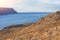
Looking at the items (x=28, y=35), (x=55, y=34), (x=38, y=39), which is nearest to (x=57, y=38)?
(x=55, y=34)

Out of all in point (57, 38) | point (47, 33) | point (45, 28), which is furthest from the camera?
point (45, 28)

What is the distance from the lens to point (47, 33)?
67.1 feet

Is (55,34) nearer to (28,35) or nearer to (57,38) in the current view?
(57,38)

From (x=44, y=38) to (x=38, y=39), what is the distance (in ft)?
2.02

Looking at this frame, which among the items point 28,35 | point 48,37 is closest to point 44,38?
point 48,37

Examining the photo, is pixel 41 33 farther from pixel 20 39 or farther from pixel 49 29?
pixel 20 39

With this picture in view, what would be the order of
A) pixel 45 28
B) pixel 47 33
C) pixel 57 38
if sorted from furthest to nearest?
pixel 45 28 → pixel 47 33 → pixel 57 38

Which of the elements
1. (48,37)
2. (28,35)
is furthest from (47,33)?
(28,35)

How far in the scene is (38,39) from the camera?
787 inches

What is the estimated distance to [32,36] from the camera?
20703 mm

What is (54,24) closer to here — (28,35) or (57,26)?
(57,26)

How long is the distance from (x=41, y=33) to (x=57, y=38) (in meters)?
2.30

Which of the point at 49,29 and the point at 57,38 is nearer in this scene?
the point at 57,38

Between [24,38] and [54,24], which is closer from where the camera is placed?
[24,38]
